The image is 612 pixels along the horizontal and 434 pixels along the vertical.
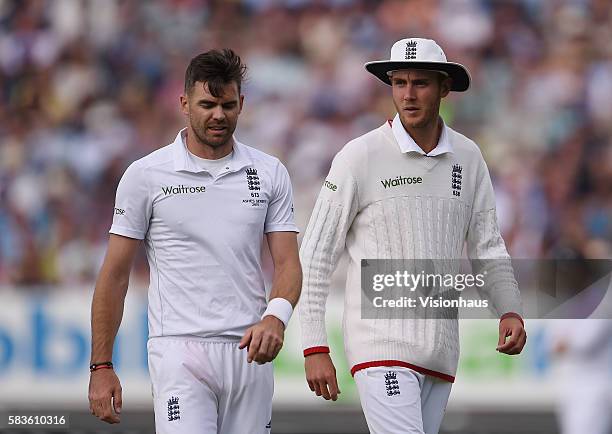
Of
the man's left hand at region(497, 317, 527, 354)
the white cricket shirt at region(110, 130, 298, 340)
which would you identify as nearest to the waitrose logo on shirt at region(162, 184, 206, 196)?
the white cricket shirt at region(110, 130, 298, 340)

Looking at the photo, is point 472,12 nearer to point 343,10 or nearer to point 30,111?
point 343,10

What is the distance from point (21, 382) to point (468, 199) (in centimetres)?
567

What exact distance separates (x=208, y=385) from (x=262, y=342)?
463 mm

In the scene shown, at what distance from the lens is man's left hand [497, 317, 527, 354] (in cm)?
538

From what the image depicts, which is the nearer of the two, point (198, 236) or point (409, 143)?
point (198, 236)

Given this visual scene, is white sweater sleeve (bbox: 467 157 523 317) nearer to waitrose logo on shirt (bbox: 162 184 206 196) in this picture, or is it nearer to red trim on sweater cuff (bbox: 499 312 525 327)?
red trim on sweater cuff (bbox: 499 312 525 327)

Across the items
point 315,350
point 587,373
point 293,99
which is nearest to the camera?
point 315,350

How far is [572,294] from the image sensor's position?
9.70 m

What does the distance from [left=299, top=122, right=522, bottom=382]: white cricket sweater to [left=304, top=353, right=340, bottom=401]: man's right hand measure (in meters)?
0.04

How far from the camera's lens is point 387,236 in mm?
5418

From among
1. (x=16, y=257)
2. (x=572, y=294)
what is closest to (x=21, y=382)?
(x=16, y=257)

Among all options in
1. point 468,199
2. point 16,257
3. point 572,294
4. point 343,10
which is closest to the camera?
point 468,199

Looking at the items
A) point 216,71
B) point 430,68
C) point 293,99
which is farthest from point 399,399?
point 293,99

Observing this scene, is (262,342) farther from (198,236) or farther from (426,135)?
(426,135)
